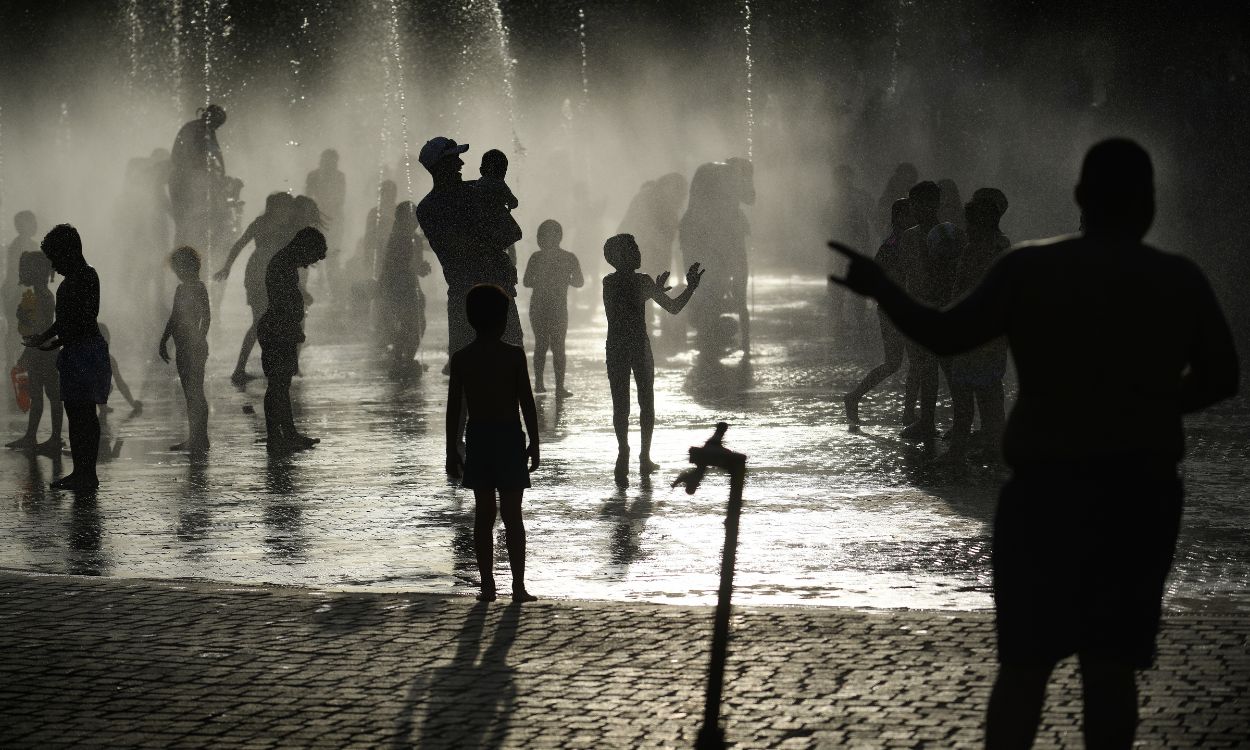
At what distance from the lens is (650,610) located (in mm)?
7637

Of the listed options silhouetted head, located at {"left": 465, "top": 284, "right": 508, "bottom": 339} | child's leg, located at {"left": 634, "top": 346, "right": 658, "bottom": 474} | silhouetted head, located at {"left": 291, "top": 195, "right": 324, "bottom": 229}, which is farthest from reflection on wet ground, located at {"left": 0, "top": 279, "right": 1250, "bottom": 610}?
silhouetted head, located at {"left": 291, "top": 195, "right": 324, "bottom": 229}

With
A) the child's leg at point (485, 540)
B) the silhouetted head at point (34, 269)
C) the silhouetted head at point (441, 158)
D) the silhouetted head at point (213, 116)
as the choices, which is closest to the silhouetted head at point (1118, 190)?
the child's leg at point (485, 540)

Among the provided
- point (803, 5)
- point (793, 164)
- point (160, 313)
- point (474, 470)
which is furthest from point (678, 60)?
point (474, 470)

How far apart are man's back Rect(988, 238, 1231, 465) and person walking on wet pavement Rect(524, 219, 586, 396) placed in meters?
12.6

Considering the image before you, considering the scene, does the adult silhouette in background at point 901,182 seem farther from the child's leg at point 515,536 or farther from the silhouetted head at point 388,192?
the child's leg at point 515,536

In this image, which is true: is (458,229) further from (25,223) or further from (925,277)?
(25,223)

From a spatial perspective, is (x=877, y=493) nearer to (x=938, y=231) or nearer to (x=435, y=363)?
(x=938, y=231)

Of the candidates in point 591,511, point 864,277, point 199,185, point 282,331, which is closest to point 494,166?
point 282,331

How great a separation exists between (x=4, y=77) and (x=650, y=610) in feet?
156

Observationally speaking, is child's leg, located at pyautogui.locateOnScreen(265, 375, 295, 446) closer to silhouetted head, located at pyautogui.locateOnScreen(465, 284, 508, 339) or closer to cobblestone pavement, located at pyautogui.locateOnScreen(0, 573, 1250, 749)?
cobblestone pavement, located at pyautogui.locateOnScreen(0, 573, 1250, 749)

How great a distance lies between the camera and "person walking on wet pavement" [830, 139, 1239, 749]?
15.3 ft

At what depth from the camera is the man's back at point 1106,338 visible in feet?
15.3

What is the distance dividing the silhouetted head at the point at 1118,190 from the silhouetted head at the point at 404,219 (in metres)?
15.6

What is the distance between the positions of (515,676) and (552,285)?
35.7 feet
